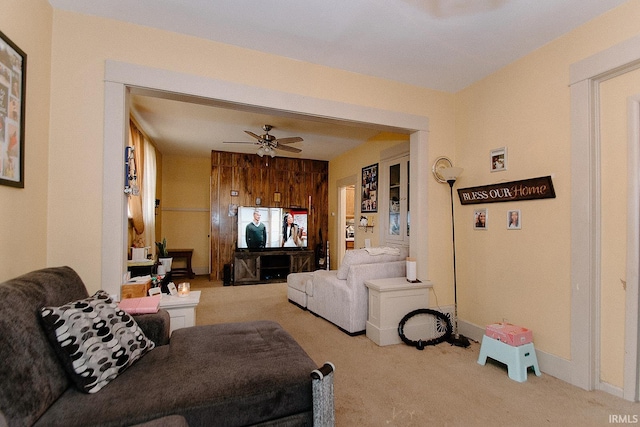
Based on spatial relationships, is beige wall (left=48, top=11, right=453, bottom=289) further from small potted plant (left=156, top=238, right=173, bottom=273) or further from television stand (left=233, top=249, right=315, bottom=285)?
television stand (left=233, top=249, right=315, bottom=285)

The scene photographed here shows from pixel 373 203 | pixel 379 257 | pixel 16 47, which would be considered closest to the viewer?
pixel 16 47

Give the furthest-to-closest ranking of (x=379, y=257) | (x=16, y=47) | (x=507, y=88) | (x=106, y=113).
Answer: (x=379, y=257) → (x=507, y=88) → (x=106, y=113) → (x=16, y=47)

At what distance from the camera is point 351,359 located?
271cm

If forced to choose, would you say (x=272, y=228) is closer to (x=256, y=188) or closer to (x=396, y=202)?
(x=256, y=188)

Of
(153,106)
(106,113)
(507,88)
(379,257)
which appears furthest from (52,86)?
(507,88)

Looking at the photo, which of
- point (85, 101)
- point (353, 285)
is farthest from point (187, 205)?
point (353, 285)

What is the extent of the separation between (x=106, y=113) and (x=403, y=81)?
285 centimetres

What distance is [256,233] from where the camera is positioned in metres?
6.68

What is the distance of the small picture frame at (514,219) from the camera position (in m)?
2.76

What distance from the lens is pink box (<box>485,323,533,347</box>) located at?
2436 mm

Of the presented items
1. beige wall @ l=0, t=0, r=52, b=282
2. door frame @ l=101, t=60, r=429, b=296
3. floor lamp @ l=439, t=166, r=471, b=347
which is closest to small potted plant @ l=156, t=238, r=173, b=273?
door frame @ l=101, t=60, r=429, b=296

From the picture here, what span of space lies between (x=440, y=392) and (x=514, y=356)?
0.74 m

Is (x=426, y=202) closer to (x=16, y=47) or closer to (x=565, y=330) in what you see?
(x=565, y=330)

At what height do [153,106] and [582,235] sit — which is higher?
[153,106]
